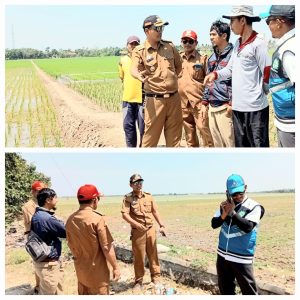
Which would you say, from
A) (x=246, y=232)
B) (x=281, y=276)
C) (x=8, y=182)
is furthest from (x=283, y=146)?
(x=8, y=182)

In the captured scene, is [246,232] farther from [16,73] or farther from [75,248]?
[16,73]

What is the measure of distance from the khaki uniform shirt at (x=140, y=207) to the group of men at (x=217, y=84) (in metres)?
0.68

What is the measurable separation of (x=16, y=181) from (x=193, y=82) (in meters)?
2.63

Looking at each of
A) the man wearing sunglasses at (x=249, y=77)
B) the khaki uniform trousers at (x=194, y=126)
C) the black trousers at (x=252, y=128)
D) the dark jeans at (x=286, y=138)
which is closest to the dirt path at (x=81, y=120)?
the khaki uniform trousers at (x=194, y=126)

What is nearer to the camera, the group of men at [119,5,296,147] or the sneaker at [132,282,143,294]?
the group of men at [119,5,296,147]

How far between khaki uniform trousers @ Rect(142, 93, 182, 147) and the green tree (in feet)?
5.54

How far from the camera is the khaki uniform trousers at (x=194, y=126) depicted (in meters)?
6.21

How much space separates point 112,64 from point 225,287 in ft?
19.3

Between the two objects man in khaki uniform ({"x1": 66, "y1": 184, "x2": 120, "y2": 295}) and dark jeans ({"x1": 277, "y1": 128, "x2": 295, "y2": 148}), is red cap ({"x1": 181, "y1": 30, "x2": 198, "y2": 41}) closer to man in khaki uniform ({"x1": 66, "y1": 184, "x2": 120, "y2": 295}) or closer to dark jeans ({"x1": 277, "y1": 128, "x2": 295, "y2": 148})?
dark jeans ({"x1": 277, "y1": 128, "x2": 295, "y2": 148})

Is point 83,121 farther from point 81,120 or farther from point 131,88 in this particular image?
point 131,88

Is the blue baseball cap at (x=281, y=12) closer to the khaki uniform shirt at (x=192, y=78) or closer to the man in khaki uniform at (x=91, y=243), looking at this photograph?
the khaki uniform shirt at (x=192, y=78)

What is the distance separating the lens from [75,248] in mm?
4797

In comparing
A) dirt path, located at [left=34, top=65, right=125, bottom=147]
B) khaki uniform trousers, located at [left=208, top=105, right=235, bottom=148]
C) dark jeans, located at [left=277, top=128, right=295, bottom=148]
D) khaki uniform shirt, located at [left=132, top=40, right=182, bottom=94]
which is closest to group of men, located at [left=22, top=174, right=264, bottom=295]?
dark jeans, located at [left=277, top=128, right=295, bottom=148]

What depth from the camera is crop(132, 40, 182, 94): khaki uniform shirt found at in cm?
571
